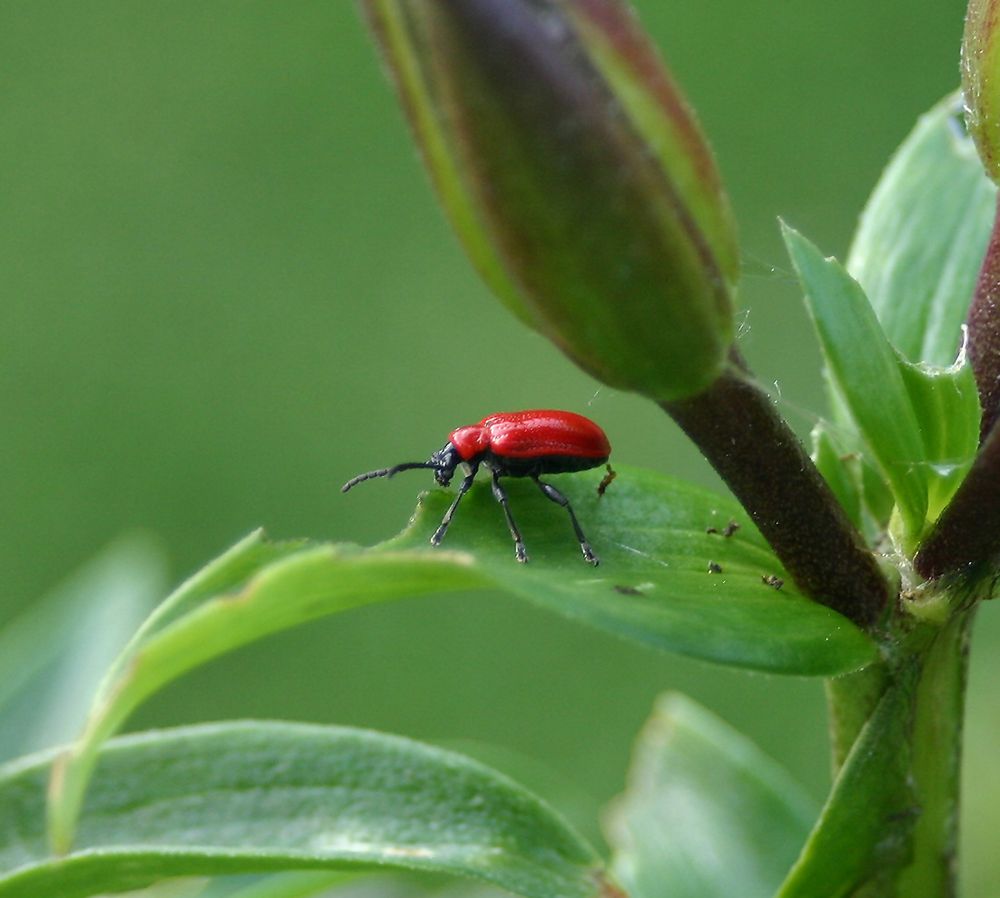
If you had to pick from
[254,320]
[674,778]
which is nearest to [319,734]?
[674,778]

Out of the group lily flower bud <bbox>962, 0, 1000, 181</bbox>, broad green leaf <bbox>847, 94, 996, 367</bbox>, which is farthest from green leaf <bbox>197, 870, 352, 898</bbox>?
lily flower bud <bbox>962, 0, 1000, 181</bbox>

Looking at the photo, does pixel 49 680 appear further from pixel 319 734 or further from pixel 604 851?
pixel 604 851

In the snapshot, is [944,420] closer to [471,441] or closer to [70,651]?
[471,441]

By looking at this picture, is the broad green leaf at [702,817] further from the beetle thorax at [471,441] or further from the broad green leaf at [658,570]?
the broad green leaf at [658,570]

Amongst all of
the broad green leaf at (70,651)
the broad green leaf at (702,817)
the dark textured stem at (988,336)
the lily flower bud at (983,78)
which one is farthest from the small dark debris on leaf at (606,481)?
the broad green leaf at (70,651)

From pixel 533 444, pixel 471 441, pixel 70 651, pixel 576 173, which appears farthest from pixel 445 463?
pixel 576 173

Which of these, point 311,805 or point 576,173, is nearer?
point 576,173
